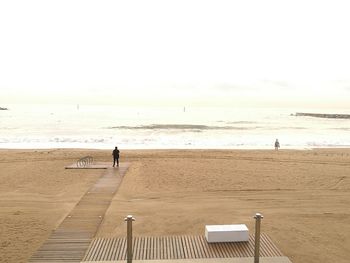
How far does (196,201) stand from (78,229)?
543 centimetres

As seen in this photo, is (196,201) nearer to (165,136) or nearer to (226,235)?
(226,235)

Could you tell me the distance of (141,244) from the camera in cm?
940

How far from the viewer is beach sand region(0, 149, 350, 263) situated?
33.6ft

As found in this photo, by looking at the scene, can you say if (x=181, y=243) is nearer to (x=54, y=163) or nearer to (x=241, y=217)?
(x=241, y=217)

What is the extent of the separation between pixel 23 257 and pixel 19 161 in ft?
58.0

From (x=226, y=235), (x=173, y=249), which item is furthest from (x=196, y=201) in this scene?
(x=173, y=249)

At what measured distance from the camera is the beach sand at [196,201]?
10242 millimetres

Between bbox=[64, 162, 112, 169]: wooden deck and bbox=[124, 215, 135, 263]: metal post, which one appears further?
bbox=[64, 162, 112, 169]: wooden deck

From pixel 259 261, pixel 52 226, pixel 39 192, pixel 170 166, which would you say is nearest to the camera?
pixel 259 261

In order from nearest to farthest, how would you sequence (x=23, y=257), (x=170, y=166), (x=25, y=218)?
(x=23, y=257)
(x=25, y=218)
(x=170, y=166)

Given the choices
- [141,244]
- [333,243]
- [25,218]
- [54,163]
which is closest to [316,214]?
[333,243]

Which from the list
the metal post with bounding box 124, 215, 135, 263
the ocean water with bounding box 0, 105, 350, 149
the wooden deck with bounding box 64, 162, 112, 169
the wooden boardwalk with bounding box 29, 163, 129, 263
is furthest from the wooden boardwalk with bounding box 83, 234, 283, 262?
the ocean water with bounding box 0, 105, 350, 149

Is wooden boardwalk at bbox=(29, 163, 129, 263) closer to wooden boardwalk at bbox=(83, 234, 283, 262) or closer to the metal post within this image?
A: wooden boardwalk at bbox=(83, 234, 283, 262)

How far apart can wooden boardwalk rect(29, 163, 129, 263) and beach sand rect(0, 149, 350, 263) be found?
0.34m
